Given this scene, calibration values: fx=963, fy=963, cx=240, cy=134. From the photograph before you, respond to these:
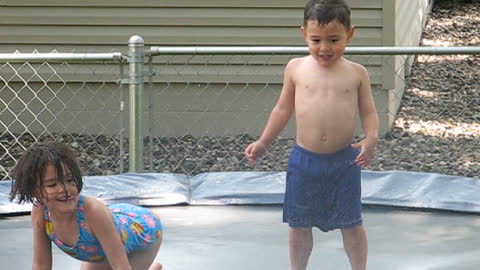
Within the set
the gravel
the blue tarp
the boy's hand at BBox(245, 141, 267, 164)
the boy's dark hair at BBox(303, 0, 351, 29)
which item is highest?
the boy's dark hair at BBox(303, 0, 351, 29)

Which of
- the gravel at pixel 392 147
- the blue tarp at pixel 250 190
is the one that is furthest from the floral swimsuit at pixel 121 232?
the gravel at pixel 392 147

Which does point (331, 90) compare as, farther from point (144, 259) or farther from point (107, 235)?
point (107, 235)

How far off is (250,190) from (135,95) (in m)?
0.82

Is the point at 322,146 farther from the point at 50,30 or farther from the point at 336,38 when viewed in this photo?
the point at 50,30

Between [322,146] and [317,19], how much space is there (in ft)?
1.33

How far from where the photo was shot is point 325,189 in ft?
10.1

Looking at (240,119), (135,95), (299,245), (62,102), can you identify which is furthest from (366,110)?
(62,102)

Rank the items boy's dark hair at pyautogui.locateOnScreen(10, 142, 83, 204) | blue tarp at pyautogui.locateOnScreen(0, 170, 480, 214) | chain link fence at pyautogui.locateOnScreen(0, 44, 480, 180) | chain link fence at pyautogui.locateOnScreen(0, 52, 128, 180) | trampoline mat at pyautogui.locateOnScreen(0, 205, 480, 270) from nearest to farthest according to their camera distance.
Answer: boy's dark hair at pyautogui.locateOnScreen(10, 142, 83, 204) < trampoline mat at pyautogui.locateOnScreen(0, 205, 480, 270) < blue tarp at pyautogui.locateOnScreen(0, 170, 480, 214) < chain link fence at pyautogui.locateOnScreen(0, 44, 480, 180) < chain link fence at pyautogui.locateOnScreen(0, 52, 128, 180)

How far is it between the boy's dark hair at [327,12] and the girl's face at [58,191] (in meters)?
0.94

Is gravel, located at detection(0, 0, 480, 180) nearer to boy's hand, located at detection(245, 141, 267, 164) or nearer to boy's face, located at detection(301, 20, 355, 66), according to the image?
boy's hand, located at detection(245, 141, 267, 164)

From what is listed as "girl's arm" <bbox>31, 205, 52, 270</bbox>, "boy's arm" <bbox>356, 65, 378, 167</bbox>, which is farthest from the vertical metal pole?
"girl's arm" <bbox>31, 205, 52, 270</bbox>

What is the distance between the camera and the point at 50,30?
6.59 m

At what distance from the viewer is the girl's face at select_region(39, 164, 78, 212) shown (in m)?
2.52

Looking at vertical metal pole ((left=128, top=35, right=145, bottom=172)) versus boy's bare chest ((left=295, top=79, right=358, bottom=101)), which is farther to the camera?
vertical metal pole ((left=128, top=35, right=145, bottom=172))
